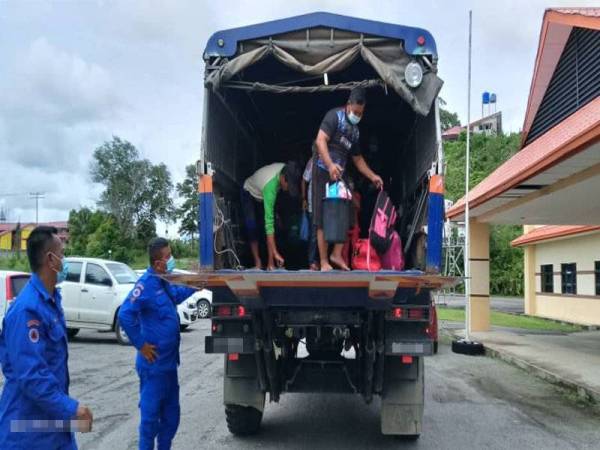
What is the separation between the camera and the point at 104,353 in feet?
39.6

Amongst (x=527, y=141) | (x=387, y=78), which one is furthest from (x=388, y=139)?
(x=527, y=141)

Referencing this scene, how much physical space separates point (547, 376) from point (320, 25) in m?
7.13

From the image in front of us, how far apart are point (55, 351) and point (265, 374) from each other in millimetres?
2816

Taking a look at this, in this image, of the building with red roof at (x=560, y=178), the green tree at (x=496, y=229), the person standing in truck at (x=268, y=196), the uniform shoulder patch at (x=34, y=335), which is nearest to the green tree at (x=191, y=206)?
the person standing in truck at (x=268, y=196)

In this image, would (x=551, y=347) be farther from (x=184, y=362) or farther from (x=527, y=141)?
(x=184, y=362)

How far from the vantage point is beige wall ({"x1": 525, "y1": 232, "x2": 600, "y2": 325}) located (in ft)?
64.7

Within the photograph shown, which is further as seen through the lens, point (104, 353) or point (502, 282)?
point (502, 282)

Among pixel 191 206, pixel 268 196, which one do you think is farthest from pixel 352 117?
pixel 191 206

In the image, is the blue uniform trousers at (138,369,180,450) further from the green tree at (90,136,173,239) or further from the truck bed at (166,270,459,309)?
the green tree at (90,136,173,239)

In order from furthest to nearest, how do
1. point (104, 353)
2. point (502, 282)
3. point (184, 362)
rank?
point (502, 282) → point (104, 353) → point (184, 362)

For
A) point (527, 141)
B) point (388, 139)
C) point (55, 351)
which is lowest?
point (55, 351)

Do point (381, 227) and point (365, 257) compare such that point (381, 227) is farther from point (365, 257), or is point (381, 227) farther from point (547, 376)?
point (547, 376)

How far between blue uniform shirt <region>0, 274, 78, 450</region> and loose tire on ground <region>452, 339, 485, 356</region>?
10933mm

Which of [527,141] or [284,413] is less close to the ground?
[527,141]
